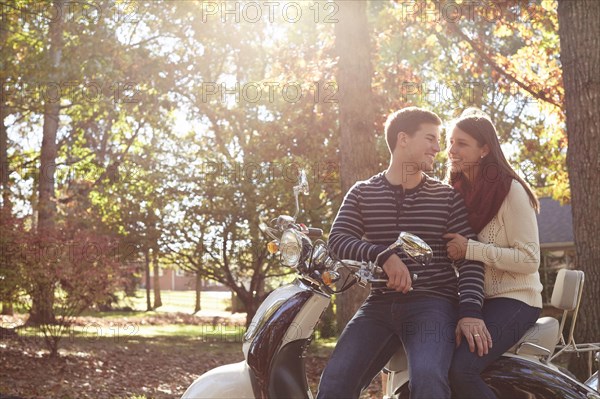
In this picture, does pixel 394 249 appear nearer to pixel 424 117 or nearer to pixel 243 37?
pixel 424 117

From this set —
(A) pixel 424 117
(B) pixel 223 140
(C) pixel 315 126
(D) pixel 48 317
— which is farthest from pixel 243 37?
(A) pixel 424 117

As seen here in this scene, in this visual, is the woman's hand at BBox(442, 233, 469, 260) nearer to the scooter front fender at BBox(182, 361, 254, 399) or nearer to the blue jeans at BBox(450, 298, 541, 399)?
the blue jeans at BBox(450, 298, 541, 399)

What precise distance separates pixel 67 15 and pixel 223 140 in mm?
Result: 5067

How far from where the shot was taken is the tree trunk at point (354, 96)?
8328mm

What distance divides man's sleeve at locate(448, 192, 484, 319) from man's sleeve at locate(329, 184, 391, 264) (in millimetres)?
356

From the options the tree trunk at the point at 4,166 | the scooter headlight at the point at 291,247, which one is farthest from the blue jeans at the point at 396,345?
the tree trunk at the point at 4,166

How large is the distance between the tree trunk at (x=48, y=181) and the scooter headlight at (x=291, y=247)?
27.6 ft

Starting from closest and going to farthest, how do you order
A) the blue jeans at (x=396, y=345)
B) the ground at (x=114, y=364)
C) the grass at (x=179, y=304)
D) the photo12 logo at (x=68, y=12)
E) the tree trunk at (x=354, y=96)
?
the blue jeans at (x=396, y=345), the tree trunk at (x=354, y=96), the ground at (x=114, y=364), the photo12 logo at (x=68, y=12), the grass at (x=179, y=304)

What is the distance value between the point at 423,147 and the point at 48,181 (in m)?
15.1

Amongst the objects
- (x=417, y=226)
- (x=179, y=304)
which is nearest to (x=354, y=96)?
(x=417, y=226)

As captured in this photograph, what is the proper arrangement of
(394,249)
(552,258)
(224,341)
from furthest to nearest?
(552,258), (224,341), (394,249)

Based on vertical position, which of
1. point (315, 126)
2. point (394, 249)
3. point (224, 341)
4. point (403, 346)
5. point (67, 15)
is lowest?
point (224, 341)

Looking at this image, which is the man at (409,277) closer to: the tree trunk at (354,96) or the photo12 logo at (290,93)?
the tree trunk at (354,96)

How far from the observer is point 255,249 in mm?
15742
